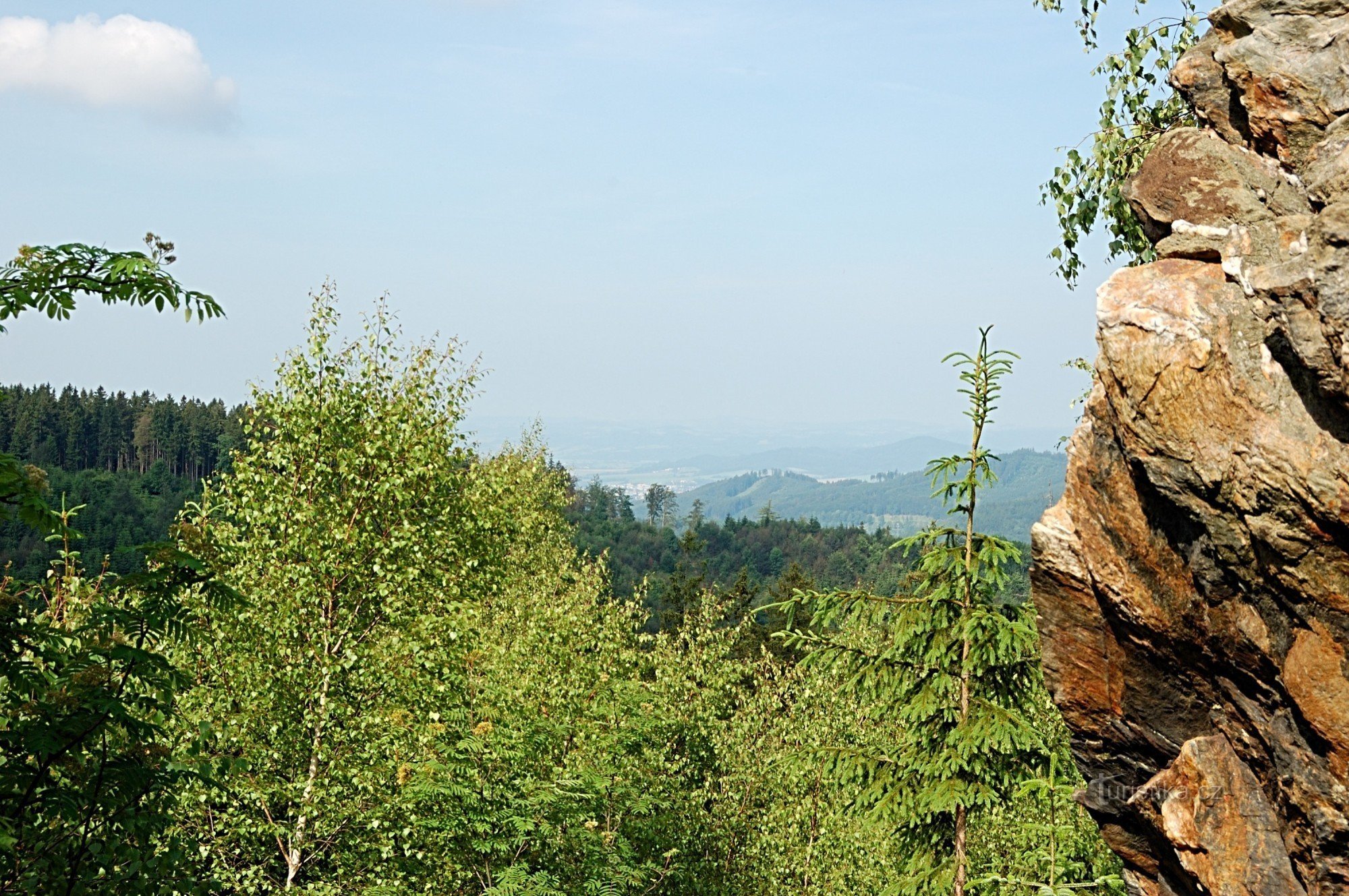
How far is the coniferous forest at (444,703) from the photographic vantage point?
7930 millimetres

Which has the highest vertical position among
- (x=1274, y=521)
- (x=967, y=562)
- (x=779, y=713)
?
(x=1274, y=521)

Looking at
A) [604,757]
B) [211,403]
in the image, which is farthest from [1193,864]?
[211,403]

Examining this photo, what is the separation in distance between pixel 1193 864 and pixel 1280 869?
609mm

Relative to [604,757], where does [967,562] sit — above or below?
above

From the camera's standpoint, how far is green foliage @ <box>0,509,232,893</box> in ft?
24.3

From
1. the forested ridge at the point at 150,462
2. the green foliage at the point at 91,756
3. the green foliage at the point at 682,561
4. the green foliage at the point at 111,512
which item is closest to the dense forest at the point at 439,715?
the green foliage at the point at 91,756

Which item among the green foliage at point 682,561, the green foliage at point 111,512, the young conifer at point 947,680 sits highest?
the young conifer at point 947,680

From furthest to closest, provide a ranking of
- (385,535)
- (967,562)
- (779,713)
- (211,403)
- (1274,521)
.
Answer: (211,403)
(779,713)
(385,535)
(967,562)
(1274,521)

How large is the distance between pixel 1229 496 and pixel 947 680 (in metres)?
5.45

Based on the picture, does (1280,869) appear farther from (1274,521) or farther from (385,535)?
(385,535)

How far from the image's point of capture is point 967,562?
1272cm

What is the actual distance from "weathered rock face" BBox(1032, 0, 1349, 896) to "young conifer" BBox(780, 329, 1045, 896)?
298 centimetres

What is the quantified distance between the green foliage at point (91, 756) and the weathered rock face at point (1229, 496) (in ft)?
22.5

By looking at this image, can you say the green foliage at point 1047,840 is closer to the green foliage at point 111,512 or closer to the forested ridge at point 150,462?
the green foliage at point 111,512
